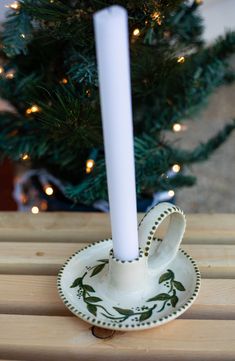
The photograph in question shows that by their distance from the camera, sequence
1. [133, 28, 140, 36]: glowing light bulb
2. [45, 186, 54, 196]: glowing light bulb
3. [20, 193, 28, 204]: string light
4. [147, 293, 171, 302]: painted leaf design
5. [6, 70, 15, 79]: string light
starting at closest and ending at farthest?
[147, 293, 171, 302]: painted leaf design < [133, 28, 140, 36]: glowing light bulb < [6, 70, 15, 79]: string light < [45, 186, 54, 196]: glowing light bulb < [20, 193, 28, 204]: string light

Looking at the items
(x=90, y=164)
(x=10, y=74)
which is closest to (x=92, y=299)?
(x=90, y=164)

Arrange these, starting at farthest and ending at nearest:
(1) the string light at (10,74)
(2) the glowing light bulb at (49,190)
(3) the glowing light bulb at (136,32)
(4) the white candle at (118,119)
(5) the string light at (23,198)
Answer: (5) the string light at (23,198) < (2) the glowing light bulb at (49,190) < (1) the string light at (10,74) < (3) the glowing light bulb at (136,32) < (4) the white candle at (118,119)

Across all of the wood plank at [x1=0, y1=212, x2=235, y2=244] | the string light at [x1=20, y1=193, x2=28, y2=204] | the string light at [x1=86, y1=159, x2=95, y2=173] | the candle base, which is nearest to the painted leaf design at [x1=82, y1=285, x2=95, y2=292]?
the candle base

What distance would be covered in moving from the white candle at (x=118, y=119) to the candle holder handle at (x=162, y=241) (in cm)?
1

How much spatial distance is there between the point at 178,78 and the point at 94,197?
0.70 ft

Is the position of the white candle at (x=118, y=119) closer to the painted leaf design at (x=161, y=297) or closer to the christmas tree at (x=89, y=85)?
the painted leaf design at (x=161, y=297)

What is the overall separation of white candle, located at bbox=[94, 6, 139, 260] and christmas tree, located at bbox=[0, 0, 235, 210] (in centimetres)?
14

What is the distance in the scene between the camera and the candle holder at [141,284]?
1.37 feet

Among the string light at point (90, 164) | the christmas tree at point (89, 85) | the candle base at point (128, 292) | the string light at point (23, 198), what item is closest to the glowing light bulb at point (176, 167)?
the christmas tree at point (89, 85)

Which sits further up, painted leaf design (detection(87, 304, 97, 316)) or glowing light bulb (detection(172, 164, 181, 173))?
glowing light bulb (detection(172, 164, 181, 173))

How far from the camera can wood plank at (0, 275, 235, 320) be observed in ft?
1.47

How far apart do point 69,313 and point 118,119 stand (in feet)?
0.66

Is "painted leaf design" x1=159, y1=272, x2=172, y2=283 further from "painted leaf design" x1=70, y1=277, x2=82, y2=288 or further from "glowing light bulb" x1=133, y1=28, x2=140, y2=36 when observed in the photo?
"glowing light bulb" x1=133, y1=28, x2=140, y2=36

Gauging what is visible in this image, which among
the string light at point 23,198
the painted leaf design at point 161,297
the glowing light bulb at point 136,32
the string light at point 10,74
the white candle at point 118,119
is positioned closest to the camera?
the white candle at point 118,119
